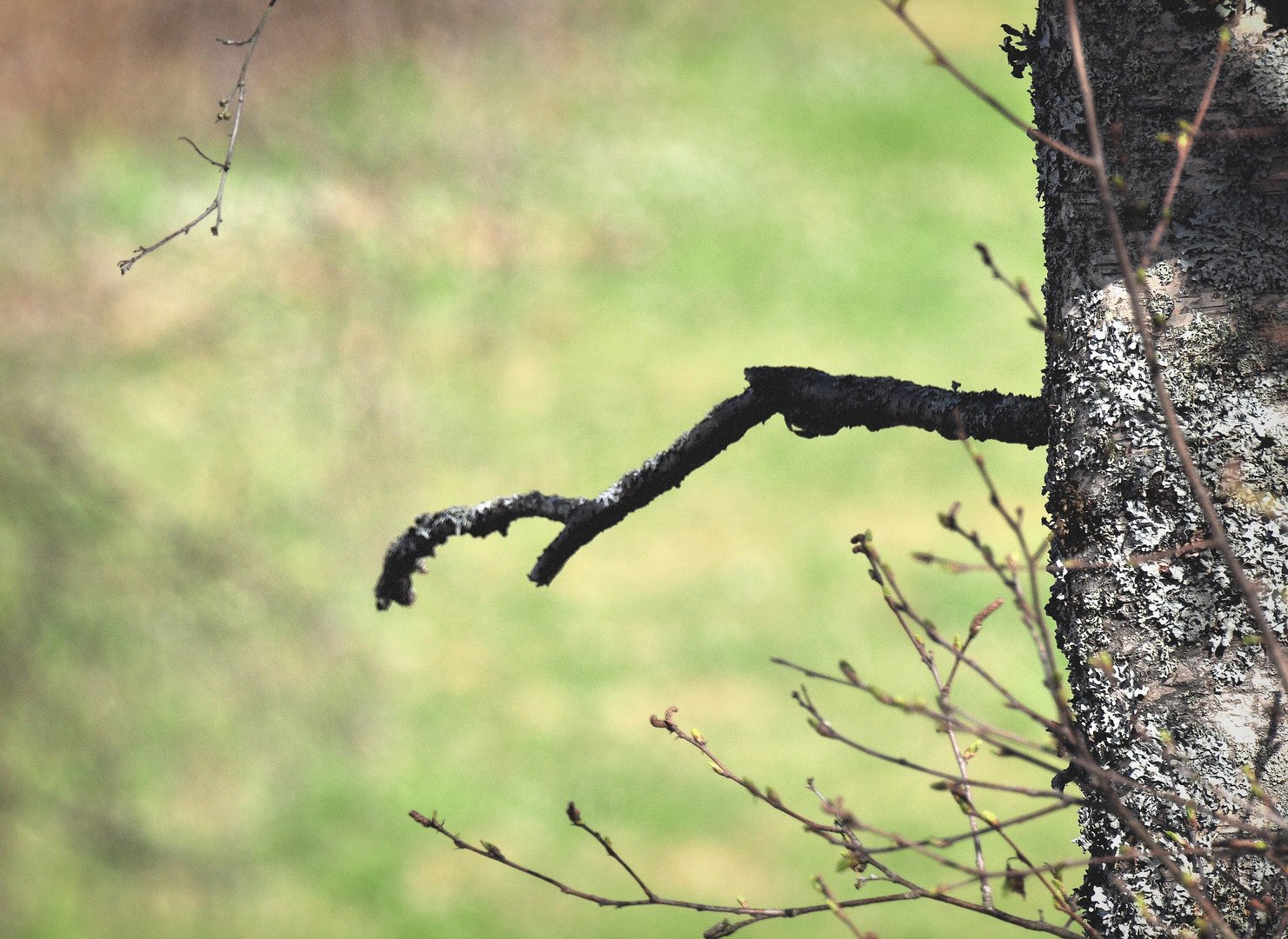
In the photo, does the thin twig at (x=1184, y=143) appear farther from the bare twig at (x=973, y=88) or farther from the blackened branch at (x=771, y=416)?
the blackened branch at (x=771, y=416)

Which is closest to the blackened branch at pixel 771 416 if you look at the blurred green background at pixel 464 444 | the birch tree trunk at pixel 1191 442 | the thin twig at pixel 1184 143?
the birch tree trunk at pixel 1191 442

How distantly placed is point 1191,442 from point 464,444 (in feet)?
23.7

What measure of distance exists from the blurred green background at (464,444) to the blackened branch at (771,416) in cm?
233

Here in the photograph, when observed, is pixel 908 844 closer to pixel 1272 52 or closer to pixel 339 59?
pixel 1272 52

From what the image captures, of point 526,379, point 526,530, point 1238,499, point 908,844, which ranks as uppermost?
point 526,379

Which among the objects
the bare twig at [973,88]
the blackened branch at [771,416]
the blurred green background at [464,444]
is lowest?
the bare twig at [973,88]

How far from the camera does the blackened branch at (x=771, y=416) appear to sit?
1.53 m

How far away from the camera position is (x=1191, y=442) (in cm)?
127

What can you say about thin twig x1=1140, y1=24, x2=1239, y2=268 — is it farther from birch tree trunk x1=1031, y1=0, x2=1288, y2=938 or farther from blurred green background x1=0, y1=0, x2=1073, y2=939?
blurred green background x1=0, y1=0, x2=1073, y2=939

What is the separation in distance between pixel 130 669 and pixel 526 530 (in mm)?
4440

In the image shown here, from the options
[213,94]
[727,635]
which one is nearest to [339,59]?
[213,94]

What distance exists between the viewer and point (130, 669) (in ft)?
15.1

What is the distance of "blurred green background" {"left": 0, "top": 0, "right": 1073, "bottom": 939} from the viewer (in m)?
4.05

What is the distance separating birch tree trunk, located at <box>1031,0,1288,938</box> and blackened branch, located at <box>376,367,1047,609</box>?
195mm
